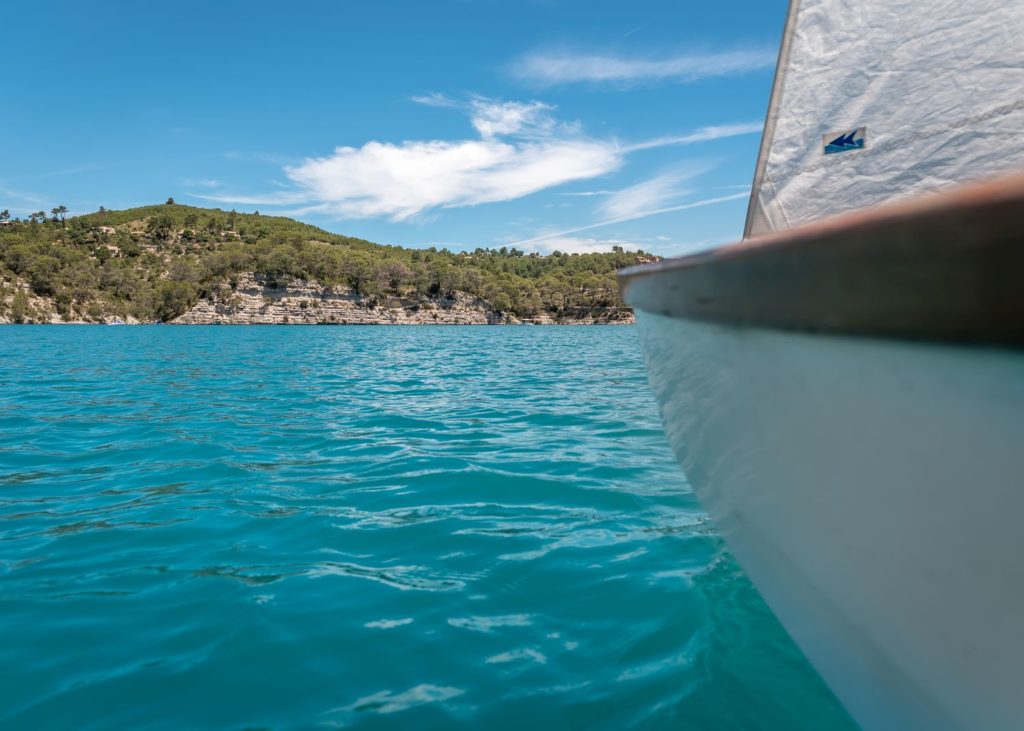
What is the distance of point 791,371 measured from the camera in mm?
1354

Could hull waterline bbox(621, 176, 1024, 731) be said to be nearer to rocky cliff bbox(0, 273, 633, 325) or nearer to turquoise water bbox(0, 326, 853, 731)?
turquoise water bbox(0, 326, 853, 731)

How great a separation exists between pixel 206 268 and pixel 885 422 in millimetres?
103719

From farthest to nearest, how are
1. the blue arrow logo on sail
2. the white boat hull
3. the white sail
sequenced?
1. the blue arrow logo on sail
2. the white sail
3. the white boat hull

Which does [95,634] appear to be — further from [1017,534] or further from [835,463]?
[1017,534]

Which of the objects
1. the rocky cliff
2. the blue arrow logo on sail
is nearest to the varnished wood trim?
the blue arrow logo on sail

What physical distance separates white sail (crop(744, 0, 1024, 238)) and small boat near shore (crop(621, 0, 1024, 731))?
0.02 meters

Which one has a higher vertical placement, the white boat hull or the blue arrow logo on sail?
the blue arrow logo on sail

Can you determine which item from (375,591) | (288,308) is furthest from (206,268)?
(375,591)

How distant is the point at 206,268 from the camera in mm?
92875

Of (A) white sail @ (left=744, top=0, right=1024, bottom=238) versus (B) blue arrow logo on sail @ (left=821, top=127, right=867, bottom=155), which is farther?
(B) blue arrow logo on sail @ (left=821, top=127, right=867, bottom=155)

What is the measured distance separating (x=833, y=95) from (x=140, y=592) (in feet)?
14.9

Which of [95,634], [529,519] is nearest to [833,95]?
[529,519]

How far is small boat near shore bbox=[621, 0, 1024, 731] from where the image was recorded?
0.90 metres

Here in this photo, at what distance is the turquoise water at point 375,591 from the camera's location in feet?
8.51
